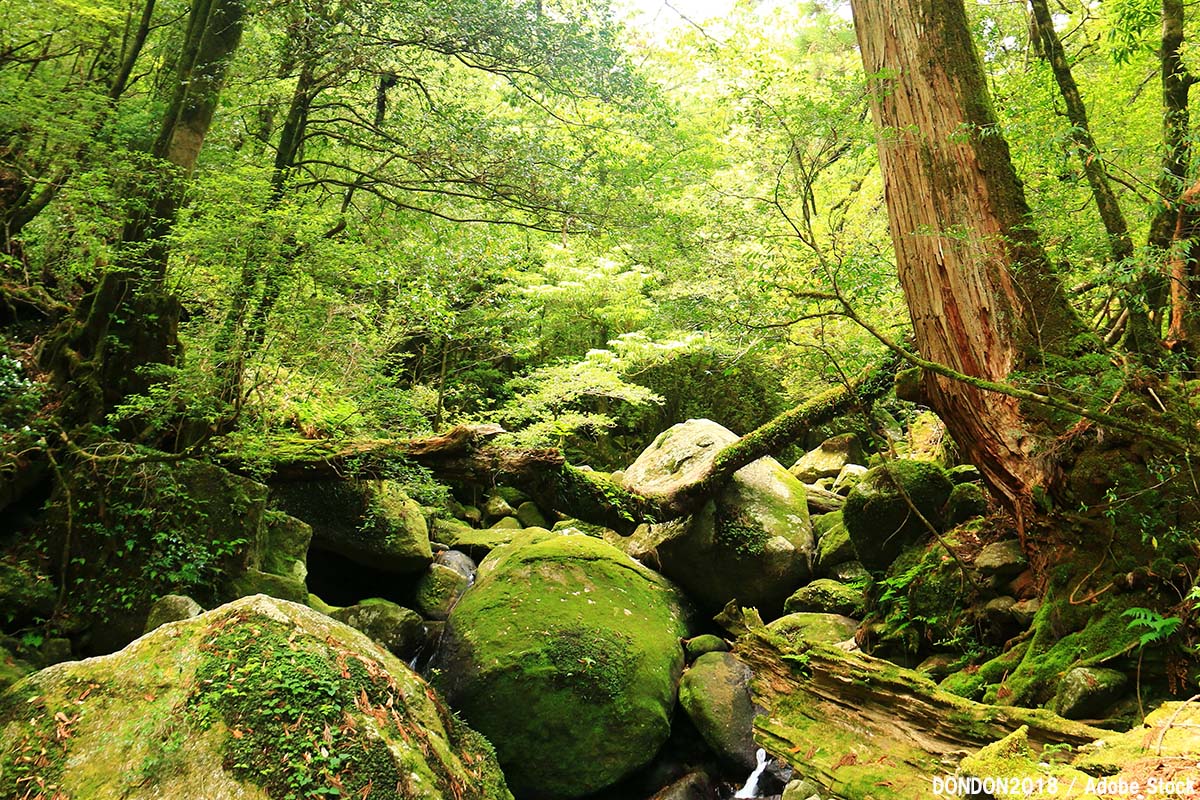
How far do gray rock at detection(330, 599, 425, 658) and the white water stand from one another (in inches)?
137

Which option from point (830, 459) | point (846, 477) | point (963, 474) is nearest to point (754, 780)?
point (963, 474)

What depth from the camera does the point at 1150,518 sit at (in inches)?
142

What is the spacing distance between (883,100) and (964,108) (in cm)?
61

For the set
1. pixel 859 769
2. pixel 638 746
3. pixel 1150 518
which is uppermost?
pixel 1150 518

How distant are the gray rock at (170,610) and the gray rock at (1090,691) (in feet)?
17.7

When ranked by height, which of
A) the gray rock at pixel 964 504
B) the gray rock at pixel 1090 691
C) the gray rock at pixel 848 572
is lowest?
the gray rock at pixel 848 572

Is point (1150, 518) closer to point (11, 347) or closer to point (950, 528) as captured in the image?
point (950, 528)

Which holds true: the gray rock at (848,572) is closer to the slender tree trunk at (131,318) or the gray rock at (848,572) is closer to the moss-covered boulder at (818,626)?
the moss-covered boulder at (818,626)

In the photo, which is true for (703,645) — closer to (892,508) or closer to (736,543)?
(736,543)

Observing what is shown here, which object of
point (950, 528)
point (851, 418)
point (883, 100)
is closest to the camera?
point (883, 100)

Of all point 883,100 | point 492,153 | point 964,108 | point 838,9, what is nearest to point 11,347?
point 492,153

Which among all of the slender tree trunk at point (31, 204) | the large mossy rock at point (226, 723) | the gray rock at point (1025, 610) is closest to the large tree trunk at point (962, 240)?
the gray rock at point (1025, 610)

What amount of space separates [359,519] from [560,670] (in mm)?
2970

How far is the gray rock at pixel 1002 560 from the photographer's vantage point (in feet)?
15.5
